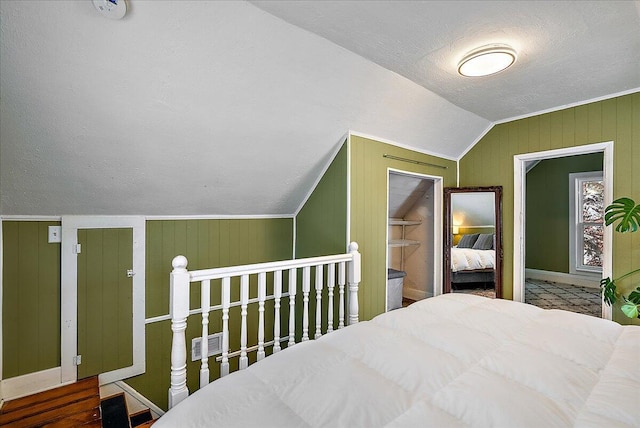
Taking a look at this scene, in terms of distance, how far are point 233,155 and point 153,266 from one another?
123 cm

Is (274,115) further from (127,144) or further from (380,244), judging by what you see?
(380,244)

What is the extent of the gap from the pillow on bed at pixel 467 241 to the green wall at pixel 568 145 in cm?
31

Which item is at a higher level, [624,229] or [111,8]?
[111,8]

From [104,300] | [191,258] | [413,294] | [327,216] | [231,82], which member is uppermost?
[231,82]

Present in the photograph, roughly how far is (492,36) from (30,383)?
12.7 feet

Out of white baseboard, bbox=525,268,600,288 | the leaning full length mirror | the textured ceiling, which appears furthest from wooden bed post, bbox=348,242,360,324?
white baseboard, bbox=525,268,600,288

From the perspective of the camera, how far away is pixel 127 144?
1.99 metres

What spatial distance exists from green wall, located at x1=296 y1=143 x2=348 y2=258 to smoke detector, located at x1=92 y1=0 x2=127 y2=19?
1798mm

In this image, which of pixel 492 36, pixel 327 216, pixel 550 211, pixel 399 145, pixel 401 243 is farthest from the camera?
pixel 550 211

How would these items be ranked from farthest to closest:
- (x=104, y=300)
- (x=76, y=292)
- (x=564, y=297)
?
(x=564, y=297) → (x=104, y=300) → (x=76, y=292)

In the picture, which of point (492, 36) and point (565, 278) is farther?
point (565, 278)

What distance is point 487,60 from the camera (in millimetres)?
2016

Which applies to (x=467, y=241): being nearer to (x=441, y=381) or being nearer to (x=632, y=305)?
(x=632, y=305)

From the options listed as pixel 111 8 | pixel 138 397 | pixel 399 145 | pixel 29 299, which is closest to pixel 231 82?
pixel 111 8
